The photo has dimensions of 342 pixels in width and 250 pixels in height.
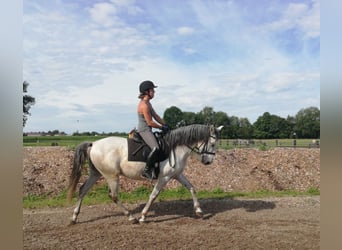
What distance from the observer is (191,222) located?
6.38 metres

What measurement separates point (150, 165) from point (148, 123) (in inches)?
33.9

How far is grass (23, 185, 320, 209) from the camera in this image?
8414mm

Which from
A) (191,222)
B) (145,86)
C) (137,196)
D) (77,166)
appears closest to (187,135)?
(145,86)

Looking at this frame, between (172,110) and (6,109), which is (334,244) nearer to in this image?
(6,109)

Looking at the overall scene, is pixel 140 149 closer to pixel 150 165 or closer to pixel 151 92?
pixel 150 165

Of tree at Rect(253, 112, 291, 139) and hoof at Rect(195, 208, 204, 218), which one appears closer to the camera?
hoof at Rect(195, 208, 204, 218)

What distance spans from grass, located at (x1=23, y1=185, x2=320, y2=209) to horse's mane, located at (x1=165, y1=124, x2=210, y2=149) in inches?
105

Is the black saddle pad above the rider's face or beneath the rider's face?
beneath

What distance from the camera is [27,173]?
33.9 ft

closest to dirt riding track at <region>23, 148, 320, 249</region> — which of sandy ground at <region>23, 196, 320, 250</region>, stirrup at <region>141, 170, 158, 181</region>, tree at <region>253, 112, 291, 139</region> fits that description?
sandy ground at <region>23, 196, 320, 250</region>

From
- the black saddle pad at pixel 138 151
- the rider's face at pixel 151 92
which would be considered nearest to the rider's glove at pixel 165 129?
the black saddle pad at pixel 138 151

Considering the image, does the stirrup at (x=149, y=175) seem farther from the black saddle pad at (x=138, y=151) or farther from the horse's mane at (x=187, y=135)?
the horse's mane at (x=187, y=135)

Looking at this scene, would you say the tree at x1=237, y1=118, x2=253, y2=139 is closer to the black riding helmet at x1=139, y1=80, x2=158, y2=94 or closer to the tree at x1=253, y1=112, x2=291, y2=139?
the tree at x1=253, y1=112, x2=291, y2=139

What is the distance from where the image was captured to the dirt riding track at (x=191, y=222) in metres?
5.18
